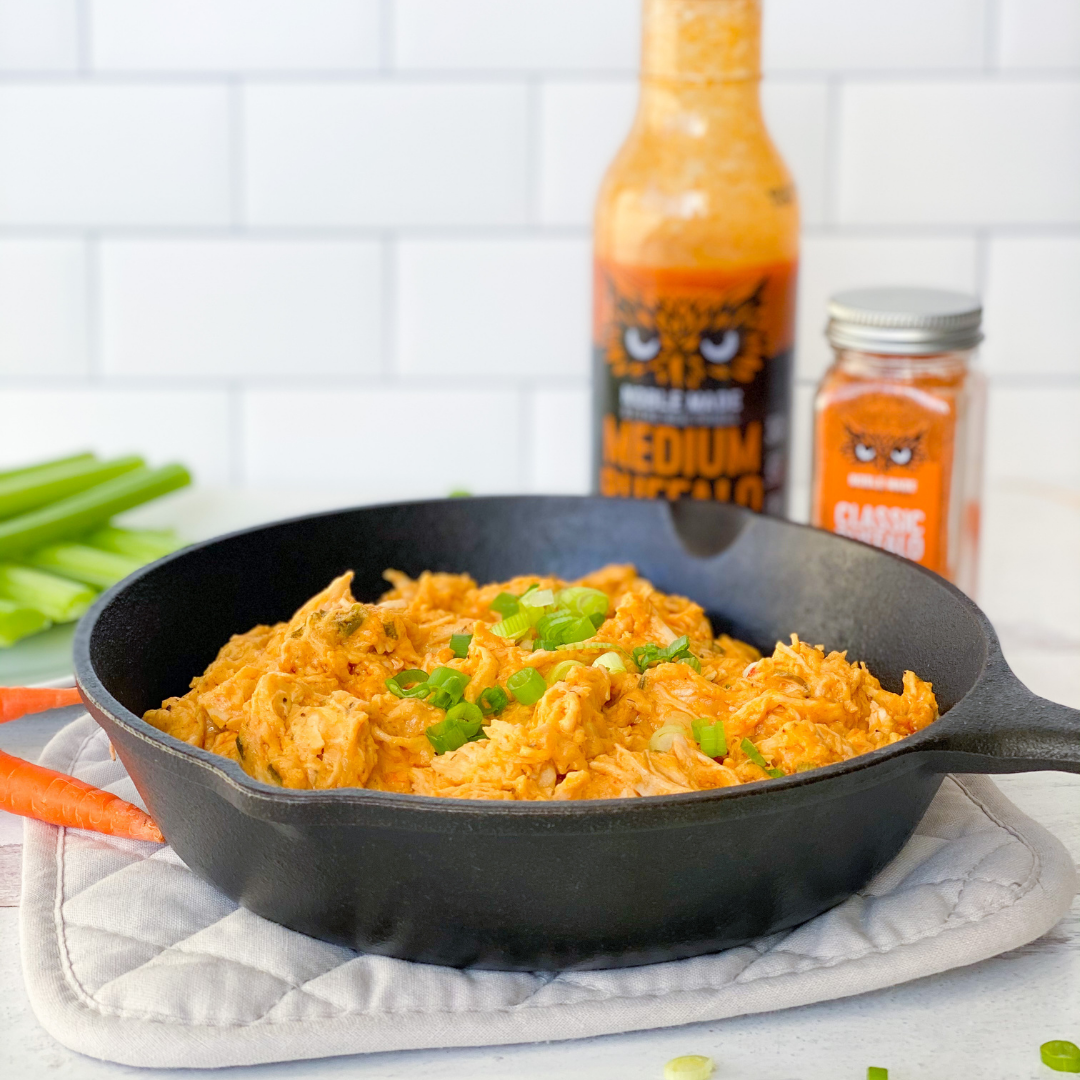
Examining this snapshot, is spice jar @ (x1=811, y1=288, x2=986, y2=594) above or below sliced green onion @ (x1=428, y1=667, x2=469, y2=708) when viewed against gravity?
above

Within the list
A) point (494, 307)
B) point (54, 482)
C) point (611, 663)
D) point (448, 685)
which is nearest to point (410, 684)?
point (448, 685)

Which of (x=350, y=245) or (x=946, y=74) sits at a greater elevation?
(x=946, y=74)

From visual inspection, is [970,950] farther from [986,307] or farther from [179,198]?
[179,198]

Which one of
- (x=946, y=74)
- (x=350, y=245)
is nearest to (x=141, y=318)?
(x=350, y=245)

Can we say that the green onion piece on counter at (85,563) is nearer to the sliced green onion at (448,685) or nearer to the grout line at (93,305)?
the grout line at (93,305)

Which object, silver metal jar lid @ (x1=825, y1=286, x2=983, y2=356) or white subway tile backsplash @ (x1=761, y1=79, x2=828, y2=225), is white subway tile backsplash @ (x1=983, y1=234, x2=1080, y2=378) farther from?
silver metal jar lid @ (x1=825, y1=286, x2=983, y2=356)

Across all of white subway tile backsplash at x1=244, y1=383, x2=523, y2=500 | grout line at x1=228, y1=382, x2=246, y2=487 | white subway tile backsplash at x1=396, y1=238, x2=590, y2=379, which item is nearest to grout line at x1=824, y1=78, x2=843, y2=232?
white subway tile backsplash at x1=396, y1=238, x2=590, y2=379
